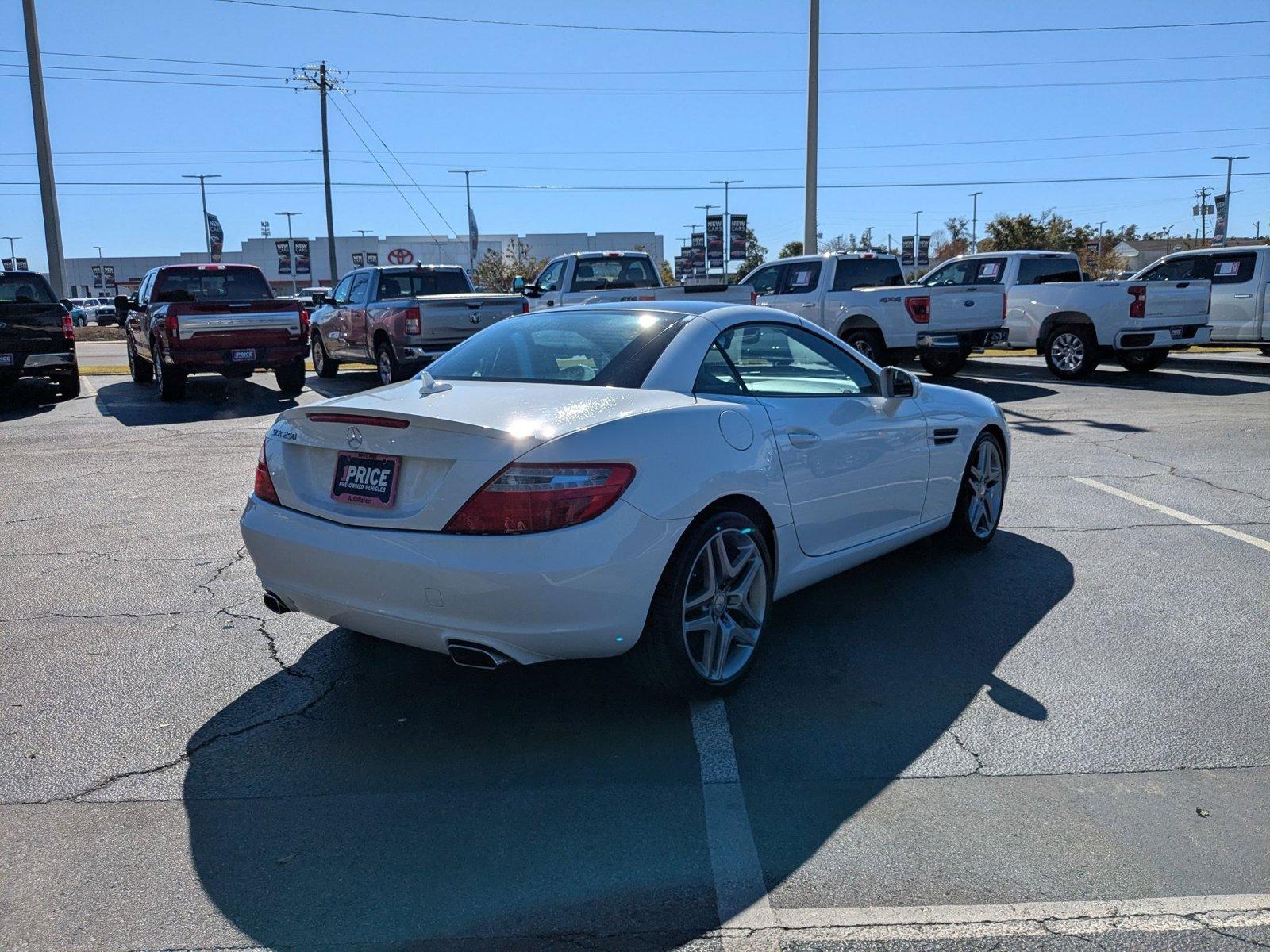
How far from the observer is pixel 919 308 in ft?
52.0

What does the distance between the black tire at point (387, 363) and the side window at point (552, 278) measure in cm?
433

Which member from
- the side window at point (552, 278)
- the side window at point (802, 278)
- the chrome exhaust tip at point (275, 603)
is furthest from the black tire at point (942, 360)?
the chrome exhaust tip at point (275, 603)

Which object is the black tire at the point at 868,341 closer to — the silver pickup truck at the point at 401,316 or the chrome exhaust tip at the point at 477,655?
the silver pickup truck at the point at 401,316

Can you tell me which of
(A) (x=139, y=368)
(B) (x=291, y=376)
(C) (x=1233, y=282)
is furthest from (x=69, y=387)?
(C) (x=1233, y=282)

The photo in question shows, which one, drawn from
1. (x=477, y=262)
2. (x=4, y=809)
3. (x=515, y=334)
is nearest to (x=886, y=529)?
(x=515, y=334)

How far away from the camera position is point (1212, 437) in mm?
10992

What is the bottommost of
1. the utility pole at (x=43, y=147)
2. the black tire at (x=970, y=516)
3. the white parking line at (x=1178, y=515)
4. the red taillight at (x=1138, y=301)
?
the white parking line at (x=1178, y=515)

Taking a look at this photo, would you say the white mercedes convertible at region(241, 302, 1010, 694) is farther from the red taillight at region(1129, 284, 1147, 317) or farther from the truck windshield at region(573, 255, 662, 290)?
the truck windshield at region(573, 255, 662, 290)

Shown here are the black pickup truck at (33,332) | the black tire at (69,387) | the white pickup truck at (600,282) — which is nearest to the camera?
the black pickup truck at (33,332)

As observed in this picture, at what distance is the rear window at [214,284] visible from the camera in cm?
1605

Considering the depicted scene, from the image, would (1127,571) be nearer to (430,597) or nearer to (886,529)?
(886,529)

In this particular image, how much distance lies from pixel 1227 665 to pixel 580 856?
3092 millimetres

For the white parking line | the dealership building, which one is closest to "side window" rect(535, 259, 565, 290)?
the white parking line

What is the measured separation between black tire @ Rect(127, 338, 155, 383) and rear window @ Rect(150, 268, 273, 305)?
61.9 inches
